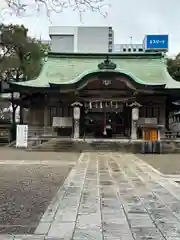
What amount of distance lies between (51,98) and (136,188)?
19381 millimetres

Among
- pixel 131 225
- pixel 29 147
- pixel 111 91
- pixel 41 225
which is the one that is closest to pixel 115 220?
pixel 131 225

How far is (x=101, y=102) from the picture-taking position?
86.4ft

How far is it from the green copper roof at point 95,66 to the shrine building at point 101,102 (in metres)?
0.08

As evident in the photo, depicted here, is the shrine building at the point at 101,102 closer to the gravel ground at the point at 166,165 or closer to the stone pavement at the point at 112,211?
the gravel ground at the point at 166,165

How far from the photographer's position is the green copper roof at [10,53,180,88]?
96.5 feet

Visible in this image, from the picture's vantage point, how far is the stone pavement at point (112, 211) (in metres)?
4.74

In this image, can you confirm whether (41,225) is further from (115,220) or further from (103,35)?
(103,35)

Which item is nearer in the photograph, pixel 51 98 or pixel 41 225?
pixel 41 225

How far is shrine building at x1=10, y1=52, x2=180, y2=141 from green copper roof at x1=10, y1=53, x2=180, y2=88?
0.08 m

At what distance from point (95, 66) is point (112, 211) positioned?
2562 cm

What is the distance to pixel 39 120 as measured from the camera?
93.7ft

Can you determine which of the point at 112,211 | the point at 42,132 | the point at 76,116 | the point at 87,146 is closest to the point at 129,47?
the point at 42,132

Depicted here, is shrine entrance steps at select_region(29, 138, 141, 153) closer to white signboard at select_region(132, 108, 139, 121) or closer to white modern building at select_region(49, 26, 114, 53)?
white signboard at select_region(132, 108, 139, 121)

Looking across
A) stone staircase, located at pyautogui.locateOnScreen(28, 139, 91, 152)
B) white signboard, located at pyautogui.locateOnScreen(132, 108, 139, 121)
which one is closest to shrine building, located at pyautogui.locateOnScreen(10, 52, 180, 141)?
white signboard, located at pyautogui.locateOnScreen(132, 108, 139, 121)
